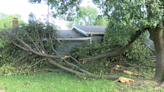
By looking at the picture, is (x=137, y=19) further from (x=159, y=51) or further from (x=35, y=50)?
(x=35, y=50)

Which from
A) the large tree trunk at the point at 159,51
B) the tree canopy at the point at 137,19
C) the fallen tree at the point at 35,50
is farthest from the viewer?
the fallen tree at the point at 35,50

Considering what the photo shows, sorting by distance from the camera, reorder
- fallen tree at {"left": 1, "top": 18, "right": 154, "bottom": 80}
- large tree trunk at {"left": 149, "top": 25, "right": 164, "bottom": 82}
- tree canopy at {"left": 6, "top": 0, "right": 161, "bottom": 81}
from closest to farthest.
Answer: tree canopy at {"left": 6, "top": 0, "right": 161, "bottom": 81} → large tree trunk at {"left": 149, "top": 25, "right": 164, "bottom": 82} → fallen tree at {"left": 1, "top": 18, "right": 154, "bottom": 80}

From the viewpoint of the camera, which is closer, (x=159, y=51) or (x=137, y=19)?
(x=137, y=19)

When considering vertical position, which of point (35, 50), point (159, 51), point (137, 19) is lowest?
point (35, 50)

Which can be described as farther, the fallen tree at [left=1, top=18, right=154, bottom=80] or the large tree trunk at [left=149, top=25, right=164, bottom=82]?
the fallen tree at [left=1, top=18, right=154, bottom=80]

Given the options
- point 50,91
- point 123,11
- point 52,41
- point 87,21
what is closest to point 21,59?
point 52,41

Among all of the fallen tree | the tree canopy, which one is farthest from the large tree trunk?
the fallen tree

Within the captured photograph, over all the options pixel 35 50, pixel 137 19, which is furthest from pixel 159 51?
pixel 35 50

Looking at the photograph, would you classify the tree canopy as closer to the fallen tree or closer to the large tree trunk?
the large tree trunk

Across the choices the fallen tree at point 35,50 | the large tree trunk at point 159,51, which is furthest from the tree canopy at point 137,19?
the fallen tree at point 35,50

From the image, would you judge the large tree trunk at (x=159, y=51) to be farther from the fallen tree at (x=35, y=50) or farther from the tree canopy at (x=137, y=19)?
the fallen tree at (x=35, y=50)

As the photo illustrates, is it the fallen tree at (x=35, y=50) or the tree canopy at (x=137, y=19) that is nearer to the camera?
the tree canopy at (x=137, y=19)

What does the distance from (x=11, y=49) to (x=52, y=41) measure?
2701 millimetres

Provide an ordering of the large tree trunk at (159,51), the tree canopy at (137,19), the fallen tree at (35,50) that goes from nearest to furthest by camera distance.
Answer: the tree canopy at (137,19), the large tree trunk at (159,51), the fallen tree at (35,50)
